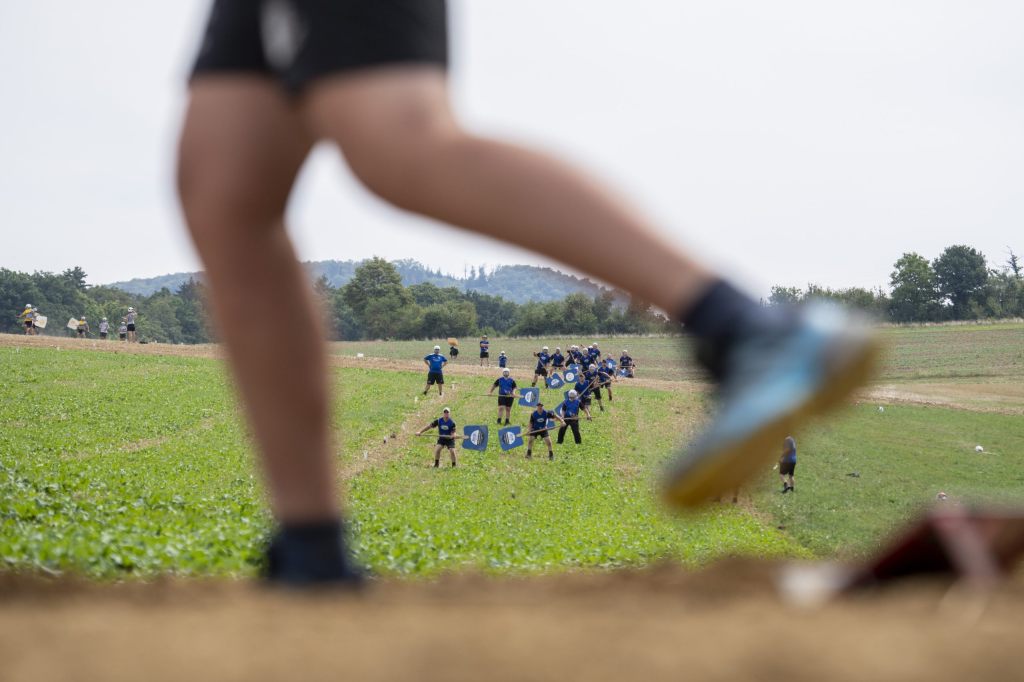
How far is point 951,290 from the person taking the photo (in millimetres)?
125312

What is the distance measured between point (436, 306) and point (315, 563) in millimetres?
136807

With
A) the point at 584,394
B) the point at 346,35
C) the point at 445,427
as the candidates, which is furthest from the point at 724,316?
the point at 584,394

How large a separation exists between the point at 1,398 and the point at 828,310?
36.2m

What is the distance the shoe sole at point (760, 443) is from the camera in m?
1.68

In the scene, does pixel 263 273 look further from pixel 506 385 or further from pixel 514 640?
pixel 506 385

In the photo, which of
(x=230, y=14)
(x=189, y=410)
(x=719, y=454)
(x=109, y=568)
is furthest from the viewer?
(x=189, y=410)

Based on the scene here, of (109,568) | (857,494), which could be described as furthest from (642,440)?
(109,568)

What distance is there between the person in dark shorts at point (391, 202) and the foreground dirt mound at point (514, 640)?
0.91 feet

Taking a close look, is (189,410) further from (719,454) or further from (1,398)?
(719,454)

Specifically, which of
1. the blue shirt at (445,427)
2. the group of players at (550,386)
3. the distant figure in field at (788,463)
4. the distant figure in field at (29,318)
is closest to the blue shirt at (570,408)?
the group of players at (550,386)

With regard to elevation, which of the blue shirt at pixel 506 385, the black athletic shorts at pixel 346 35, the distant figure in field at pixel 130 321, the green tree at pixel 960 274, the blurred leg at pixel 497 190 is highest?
the green tree at pixel 960 274

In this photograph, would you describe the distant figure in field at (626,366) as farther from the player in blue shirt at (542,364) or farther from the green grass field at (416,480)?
the player in blue shirt at (542,364)

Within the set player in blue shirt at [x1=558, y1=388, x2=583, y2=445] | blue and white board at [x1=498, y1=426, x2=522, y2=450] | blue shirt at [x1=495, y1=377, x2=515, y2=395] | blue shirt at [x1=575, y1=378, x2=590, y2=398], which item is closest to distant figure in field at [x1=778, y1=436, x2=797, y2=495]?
player in blue shirt at [x1=558, y1=388, x2=583, y2=445]

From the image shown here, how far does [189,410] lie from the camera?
37.5 meters
